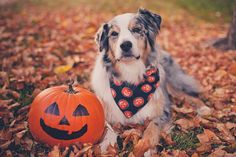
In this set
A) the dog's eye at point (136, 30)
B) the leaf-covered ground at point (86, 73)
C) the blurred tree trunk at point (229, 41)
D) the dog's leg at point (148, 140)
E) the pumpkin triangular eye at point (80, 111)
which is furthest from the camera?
the blurred tree trunk at point (229, 41)

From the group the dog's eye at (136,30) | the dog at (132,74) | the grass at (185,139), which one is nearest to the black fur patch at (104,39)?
the dog at (132,74)

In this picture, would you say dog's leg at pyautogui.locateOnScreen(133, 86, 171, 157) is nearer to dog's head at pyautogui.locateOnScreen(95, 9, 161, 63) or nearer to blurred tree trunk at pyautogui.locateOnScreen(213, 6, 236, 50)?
dog's head at pyautogui.locateOnScreen(95, 9, 161, 63)

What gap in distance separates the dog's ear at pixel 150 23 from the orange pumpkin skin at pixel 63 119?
1275 millimetres

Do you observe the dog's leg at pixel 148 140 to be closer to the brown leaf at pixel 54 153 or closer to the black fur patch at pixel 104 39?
the brown leaf at pixel 54 153

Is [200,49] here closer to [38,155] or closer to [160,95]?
[160,95]

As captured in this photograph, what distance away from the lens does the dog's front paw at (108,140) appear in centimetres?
370

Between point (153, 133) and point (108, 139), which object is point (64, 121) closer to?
point (108, 139)

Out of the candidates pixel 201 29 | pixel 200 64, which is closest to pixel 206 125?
pixel 200 64

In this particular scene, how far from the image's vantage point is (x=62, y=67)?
6059mm

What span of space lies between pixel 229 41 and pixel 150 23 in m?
3.39

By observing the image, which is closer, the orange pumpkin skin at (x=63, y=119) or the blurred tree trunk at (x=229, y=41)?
the orange pumpkin skin at (x=63, y=119)

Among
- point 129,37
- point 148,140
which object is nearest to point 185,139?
point 148,140

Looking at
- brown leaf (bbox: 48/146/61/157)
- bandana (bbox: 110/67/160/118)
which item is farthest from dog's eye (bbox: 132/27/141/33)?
brown leaf (bbox: 48/146/61/157)

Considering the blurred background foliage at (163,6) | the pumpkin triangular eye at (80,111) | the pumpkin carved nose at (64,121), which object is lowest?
the pumpkin carved nose at (64,121)
